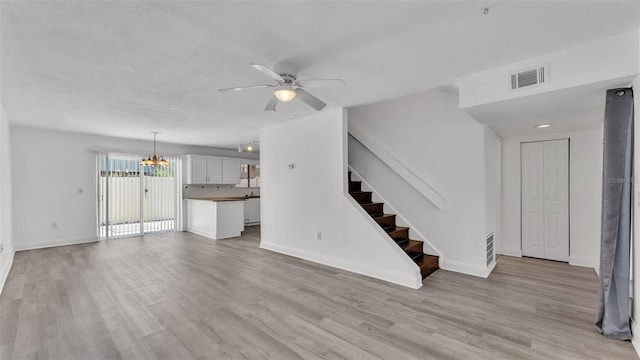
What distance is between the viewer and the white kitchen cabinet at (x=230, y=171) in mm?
8359

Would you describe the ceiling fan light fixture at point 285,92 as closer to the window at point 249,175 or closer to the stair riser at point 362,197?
the stair riser at point 362,197

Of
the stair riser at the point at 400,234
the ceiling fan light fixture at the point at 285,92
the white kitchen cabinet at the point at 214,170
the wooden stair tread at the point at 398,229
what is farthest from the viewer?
the white kitchen cabinet at the point at 214,170

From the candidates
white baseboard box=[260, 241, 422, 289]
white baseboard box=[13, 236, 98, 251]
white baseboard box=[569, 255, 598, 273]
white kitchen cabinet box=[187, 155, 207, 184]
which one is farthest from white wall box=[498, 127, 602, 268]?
white baseboard box=[13, 236, 98, 251]

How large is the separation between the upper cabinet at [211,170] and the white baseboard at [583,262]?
7.89 m

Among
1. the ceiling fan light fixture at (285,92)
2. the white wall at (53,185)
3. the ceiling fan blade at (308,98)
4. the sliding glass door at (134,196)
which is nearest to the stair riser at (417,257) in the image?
the ceiling fan blade at (308,98)

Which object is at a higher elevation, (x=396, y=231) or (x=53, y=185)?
(x=53, y=185)

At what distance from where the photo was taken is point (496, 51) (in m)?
2.46

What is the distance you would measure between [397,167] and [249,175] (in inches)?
236

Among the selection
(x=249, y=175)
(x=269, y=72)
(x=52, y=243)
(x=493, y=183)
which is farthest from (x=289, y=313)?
(x=249, y=175)

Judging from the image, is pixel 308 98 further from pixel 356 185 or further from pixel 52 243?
pixel 52 243

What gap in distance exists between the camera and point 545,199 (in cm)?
463

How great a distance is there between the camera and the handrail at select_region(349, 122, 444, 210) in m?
4.16

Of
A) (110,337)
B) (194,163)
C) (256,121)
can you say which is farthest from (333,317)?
(194,163)

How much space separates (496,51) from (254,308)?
3.36m
